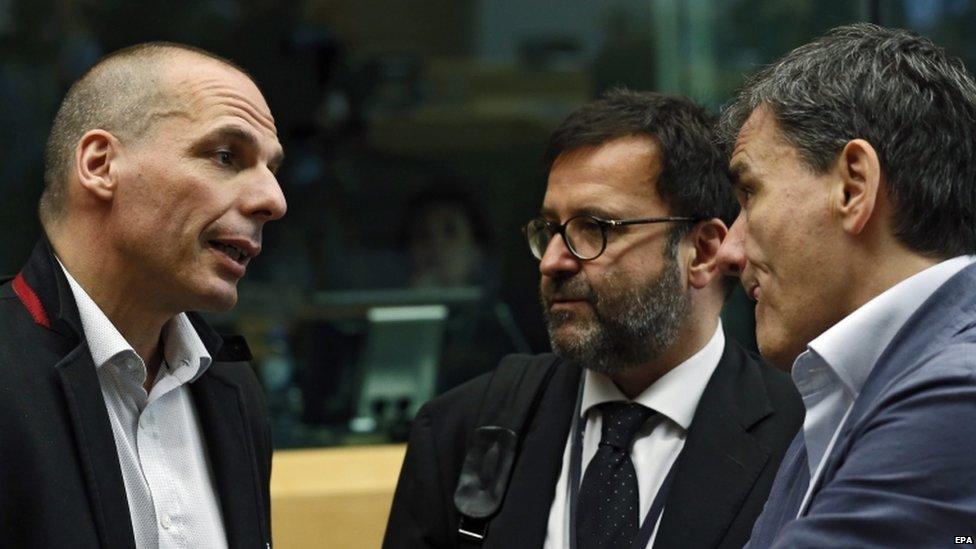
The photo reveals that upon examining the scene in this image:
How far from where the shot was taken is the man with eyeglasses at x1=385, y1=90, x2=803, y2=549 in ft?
10.7

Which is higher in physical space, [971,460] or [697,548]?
[971,460]

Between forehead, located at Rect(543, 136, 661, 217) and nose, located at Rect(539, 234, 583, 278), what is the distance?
8 cm

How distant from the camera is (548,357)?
12.1ft

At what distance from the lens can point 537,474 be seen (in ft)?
11.0

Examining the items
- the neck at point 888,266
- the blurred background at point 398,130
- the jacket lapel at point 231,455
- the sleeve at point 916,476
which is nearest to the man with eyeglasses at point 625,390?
the jacket lapel at point 231,455

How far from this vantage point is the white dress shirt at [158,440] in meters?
2.84

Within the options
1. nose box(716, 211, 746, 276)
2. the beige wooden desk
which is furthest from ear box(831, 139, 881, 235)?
the beige wooden desk

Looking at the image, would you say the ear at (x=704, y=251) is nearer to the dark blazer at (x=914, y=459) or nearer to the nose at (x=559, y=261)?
the nose at (x=559, y=261)

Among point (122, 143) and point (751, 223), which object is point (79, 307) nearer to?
point (122, 143)

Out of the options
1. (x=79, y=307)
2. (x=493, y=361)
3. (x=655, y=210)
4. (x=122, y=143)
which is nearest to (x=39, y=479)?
(x=79, y=307)

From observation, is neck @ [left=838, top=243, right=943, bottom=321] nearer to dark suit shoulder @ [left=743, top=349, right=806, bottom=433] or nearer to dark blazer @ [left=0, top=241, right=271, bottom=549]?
dark suit shoulder @ [left=743, top=349, right=806, bottom=433]

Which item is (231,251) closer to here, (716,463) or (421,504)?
(421,504)

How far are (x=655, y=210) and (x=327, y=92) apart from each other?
3.33m

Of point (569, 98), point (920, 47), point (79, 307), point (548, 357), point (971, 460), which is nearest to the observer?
point (971, 460)
